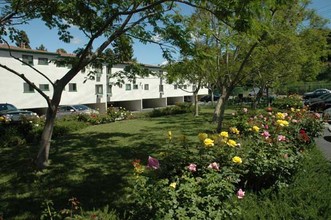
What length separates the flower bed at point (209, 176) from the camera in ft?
11.5

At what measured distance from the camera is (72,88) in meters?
38.1

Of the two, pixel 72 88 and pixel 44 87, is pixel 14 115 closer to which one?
pixel 44 87

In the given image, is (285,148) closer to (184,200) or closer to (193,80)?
(184,200)

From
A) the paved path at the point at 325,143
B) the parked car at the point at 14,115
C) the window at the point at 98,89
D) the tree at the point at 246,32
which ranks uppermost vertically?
the tree at the point at 246,32

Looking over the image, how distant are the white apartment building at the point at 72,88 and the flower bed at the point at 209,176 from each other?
16661 millimetres

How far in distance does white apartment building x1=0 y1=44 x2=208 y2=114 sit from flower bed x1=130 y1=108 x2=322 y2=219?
16661 mm

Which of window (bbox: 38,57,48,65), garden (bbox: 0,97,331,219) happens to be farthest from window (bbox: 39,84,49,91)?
garden (bbox: 0,97,331,219)

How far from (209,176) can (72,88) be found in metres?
36.4

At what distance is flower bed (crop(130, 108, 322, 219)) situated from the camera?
350cm

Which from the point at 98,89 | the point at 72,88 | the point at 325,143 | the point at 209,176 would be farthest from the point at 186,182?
the point at 98,89

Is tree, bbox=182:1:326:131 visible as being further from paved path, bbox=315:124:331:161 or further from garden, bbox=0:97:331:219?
paved path, bbox=315:124:331:161

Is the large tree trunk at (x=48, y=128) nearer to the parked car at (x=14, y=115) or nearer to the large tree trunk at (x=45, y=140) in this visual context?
the large tree trunk at (x=45, y=140)

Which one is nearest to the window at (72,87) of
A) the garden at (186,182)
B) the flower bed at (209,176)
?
the garden at (186,182)

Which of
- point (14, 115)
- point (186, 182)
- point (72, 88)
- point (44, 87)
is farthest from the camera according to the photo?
point (72, 88)
